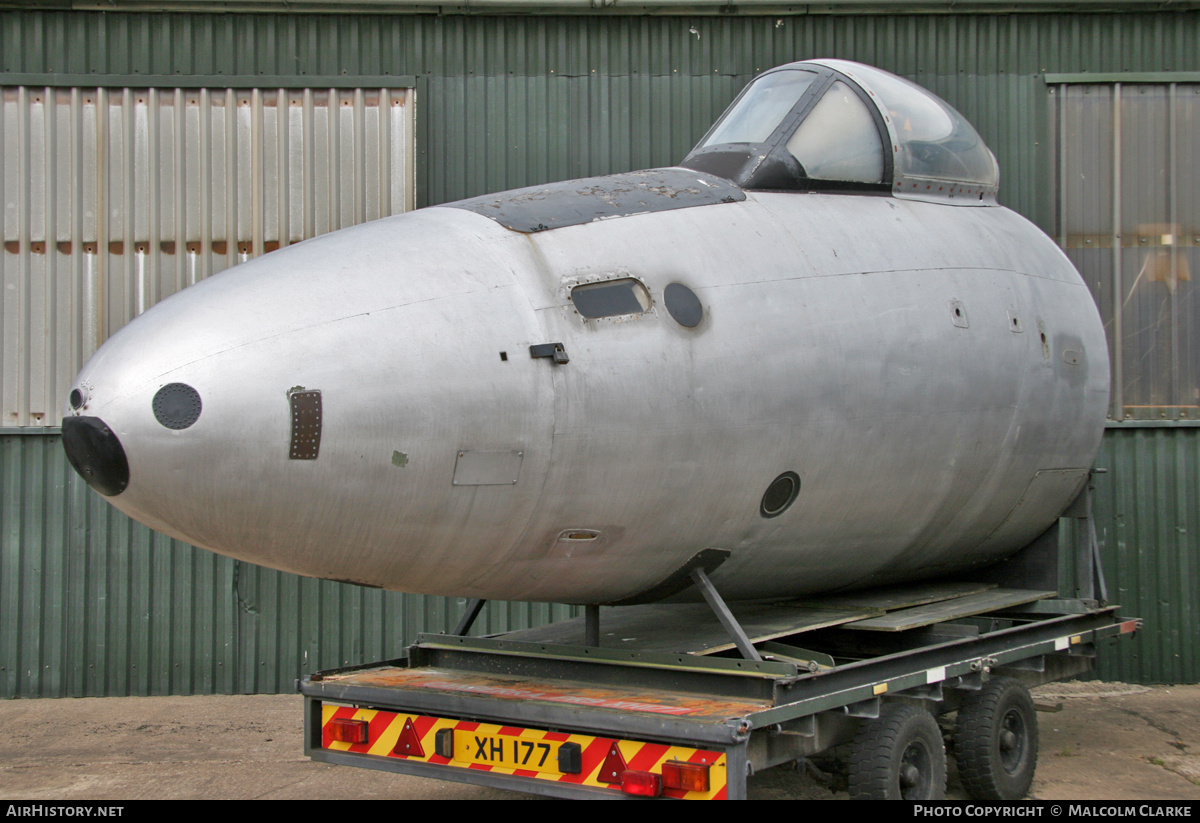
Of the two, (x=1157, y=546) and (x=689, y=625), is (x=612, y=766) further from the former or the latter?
(x=1157, y=546)

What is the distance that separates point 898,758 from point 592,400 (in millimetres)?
2366

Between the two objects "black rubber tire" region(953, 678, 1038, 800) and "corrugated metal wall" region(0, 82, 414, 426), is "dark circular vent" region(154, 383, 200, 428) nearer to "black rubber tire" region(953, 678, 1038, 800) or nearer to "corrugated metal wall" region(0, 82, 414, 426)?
"black rubber tire" region(953, 678, 1038, 800)

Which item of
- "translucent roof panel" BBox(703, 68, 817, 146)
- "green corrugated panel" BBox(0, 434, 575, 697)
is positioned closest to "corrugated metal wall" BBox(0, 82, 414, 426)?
"green corrugated panel" BBox(0, 434, 575, 697)

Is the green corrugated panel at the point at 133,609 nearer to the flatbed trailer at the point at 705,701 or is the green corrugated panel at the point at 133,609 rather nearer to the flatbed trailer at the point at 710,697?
the flatbed trailer at the point at 710,697

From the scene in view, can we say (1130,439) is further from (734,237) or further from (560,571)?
(560,571)

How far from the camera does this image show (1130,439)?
10141mm

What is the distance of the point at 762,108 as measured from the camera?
21.2ft

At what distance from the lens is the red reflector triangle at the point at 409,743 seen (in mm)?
5332

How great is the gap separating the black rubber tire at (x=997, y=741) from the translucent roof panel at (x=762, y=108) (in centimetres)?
330

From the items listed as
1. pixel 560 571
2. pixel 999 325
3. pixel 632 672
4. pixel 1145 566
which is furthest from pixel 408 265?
pixel 1145 566

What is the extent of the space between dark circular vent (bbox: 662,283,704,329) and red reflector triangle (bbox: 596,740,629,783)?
181cm

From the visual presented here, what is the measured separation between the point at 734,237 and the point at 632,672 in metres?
2.09


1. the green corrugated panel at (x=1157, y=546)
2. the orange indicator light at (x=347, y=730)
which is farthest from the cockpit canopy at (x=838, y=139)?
the green corrugated panel at (x=1157, y=546)

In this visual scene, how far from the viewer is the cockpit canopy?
6055 millimetres
